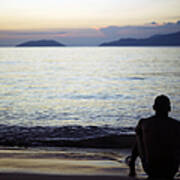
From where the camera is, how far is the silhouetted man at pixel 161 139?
3.64 m

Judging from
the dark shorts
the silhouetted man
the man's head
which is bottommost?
the dark shorts

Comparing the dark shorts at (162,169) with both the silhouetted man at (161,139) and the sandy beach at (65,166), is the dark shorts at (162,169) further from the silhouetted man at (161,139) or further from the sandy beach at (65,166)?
the sandy beach at (65,166)

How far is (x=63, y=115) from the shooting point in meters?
14.5

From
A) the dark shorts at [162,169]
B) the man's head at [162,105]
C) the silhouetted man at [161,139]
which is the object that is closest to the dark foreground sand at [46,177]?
the dark shorts at [162,169]

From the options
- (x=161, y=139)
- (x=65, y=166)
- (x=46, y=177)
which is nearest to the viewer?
(x=161, y=139)

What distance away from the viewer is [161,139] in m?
3.65

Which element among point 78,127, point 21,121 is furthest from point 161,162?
point 21,121

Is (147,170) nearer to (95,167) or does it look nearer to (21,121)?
(95,167)

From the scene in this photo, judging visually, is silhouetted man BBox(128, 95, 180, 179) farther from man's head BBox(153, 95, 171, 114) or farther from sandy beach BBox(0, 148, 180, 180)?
sandy beach BBox(0, 148, 180, 180)

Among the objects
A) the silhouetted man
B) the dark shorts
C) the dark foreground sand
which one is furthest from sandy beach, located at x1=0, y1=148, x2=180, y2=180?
the silhouetted man

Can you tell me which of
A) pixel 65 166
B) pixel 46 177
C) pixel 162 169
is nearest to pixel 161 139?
pixel 162 169

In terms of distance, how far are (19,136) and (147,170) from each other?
729 cm

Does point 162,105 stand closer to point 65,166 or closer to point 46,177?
point 46,177

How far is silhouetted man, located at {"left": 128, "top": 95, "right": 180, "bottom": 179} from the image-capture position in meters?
3.64
